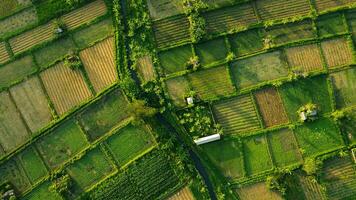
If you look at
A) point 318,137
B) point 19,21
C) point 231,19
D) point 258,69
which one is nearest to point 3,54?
point 19,21

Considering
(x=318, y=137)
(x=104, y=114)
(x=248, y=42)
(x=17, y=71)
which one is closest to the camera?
(x=318, y=137)

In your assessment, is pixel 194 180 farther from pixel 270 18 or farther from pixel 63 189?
pixel 270 18

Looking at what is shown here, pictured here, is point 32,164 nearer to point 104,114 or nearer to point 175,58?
point 104,114

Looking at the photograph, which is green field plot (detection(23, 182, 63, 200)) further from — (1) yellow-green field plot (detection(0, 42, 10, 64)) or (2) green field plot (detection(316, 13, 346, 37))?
(2) green field plot (detection(316, 13, 346, 37))

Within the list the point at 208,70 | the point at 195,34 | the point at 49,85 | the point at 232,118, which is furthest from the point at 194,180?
the point at 49,85

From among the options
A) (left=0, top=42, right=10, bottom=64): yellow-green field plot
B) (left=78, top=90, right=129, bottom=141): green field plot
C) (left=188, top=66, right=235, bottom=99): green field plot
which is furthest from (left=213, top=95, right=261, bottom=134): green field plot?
(left=0, top=42, right=10, bottom=64): yellow-green field plot
